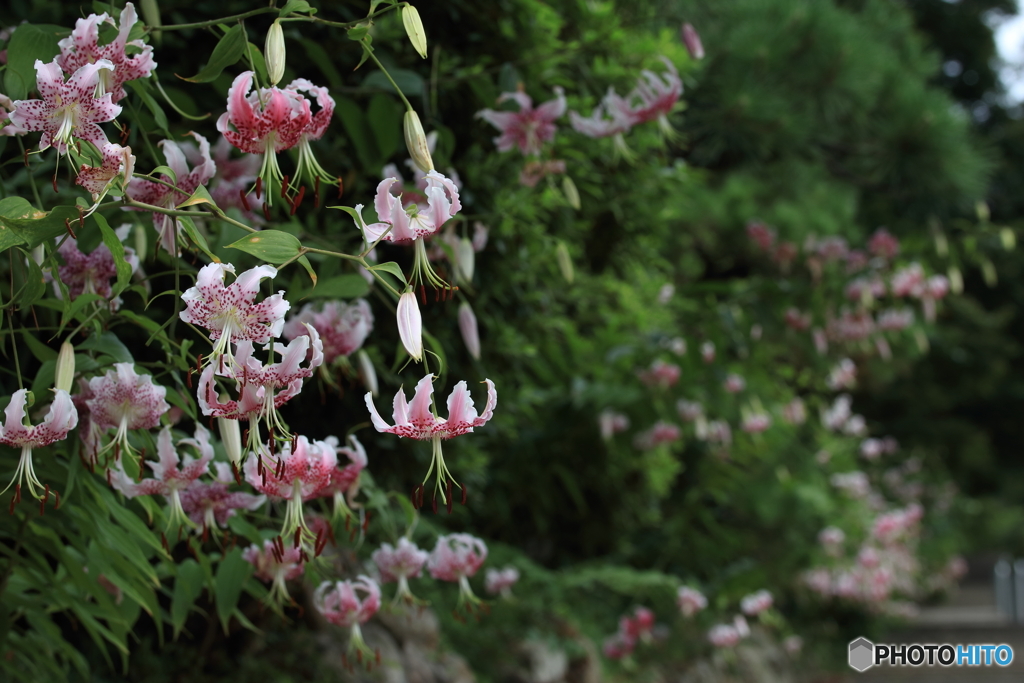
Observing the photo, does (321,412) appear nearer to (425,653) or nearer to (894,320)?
(425,653)

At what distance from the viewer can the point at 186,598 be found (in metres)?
1.03

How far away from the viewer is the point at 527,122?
4.20 ft

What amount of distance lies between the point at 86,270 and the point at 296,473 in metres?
0.31

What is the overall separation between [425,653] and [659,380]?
36.7 inches

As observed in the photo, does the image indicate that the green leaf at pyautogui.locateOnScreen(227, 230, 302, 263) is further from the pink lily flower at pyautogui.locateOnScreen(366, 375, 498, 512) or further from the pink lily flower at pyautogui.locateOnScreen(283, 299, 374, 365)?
the pink lily flower at pyautogui.locateOnScreen(283, 299, 374, 365)

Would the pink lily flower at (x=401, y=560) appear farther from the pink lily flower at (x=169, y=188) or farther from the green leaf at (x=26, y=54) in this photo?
the green leaf at (x=26, y=54)

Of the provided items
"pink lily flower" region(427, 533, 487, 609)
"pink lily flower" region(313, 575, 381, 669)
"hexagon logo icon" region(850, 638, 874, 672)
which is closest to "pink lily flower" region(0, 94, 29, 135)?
"pink lily flower" region(313, 575, 381, 669)

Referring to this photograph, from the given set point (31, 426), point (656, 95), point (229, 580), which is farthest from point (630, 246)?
point (31, 426)

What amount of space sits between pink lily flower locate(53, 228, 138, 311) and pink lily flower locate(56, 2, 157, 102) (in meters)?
0.16

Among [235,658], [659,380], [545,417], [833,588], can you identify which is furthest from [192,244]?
[833,588]

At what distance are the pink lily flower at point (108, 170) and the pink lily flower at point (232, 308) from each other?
0.11 metres

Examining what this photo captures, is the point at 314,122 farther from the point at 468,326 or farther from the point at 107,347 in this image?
the point at 468,326

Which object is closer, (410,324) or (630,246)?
(410,324)

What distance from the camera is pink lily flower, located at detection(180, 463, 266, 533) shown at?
3.02ft
